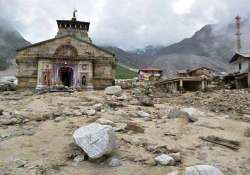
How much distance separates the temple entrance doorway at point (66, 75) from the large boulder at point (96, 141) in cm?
2481

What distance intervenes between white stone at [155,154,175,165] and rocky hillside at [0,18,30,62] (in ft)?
360

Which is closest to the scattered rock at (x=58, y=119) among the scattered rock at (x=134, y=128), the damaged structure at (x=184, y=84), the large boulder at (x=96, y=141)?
the scattered rock at (x=134, y=128)

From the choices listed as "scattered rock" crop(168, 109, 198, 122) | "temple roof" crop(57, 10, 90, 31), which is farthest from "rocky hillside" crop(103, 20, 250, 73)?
"scattered rock" crop(168, 109, 198, 122)

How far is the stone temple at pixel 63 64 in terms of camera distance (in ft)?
101

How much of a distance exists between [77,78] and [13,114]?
1894 centimetres

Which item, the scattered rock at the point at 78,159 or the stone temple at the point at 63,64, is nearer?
the scattered rock at the point at 78,159

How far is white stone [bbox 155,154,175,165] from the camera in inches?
298

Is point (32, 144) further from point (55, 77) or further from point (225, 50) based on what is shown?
point (225, 50)

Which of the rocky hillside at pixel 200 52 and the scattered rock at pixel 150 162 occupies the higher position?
the rocky hillside at pixel 200 52

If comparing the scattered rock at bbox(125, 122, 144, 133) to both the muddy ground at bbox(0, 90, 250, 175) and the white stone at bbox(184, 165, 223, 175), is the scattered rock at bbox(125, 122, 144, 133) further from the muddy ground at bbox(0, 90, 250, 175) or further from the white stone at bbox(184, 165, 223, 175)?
the white stone at bbox(184, 165, 223, 175)

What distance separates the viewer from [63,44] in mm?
31516

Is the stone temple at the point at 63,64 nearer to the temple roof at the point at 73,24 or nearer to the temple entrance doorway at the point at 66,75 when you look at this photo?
the temple entrance doorway at the point at 66,75

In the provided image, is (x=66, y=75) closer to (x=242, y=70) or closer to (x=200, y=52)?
(x=242, y=70)

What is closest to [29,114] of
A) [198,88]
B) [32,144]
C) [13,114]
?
[13,114]
